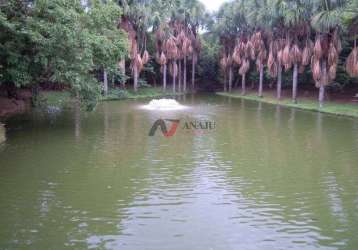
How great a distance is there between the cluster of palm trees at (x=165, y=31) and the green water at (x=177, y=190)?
2428 centimetres

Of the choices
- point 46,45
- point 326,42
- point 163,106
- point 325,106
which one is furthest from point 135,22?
point 46,45

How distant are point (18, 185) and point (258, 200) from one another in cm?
513

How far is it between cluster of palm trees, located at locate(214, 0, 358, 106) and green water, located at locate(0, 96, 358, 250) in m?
13.1

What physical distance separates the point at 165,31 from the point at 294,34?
15.3 meters

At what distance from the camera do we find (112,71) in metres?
19.0

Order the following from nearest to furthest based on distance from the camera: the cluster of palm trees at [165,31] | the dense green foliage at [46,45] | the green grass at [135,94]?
the dense green foliage at [46,45]
the green grass at [135,94]
the cluster of palm trees at [165,31]

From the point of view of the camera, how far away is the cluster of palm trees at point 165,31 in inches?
1555

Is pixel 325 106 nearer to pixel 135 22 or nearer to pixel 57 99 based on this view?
pixel 57 99

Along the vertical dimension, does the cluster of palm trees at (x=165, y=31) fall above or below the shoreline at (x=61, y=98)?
above

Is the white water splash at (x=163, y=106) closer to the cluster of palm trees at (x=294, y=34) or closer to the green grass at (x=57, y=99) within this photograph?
the green grass at (x=57, y=99)

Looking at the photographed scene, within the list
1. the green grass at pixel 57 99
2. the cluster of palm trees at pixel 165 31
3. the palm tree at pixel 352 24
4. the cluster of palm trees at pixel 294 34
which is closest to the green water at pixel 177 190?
the green grass at pixel 57 99

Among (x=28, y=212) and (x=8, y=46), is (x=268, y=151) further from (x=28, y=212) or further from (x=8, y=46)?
(x=8, y=46)

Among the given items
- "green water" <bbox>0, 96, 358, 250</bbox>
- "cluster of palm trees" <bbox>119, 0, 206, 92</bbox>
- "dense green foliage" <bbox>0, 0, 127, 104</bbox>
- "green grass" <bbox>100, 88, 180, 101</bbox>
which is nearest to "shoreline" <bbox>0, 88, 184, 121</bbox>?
"green grass" <bbox>100, 88, 180, 101</bbox>

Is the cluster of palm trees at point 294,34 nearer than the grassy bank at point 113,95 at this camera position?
No
